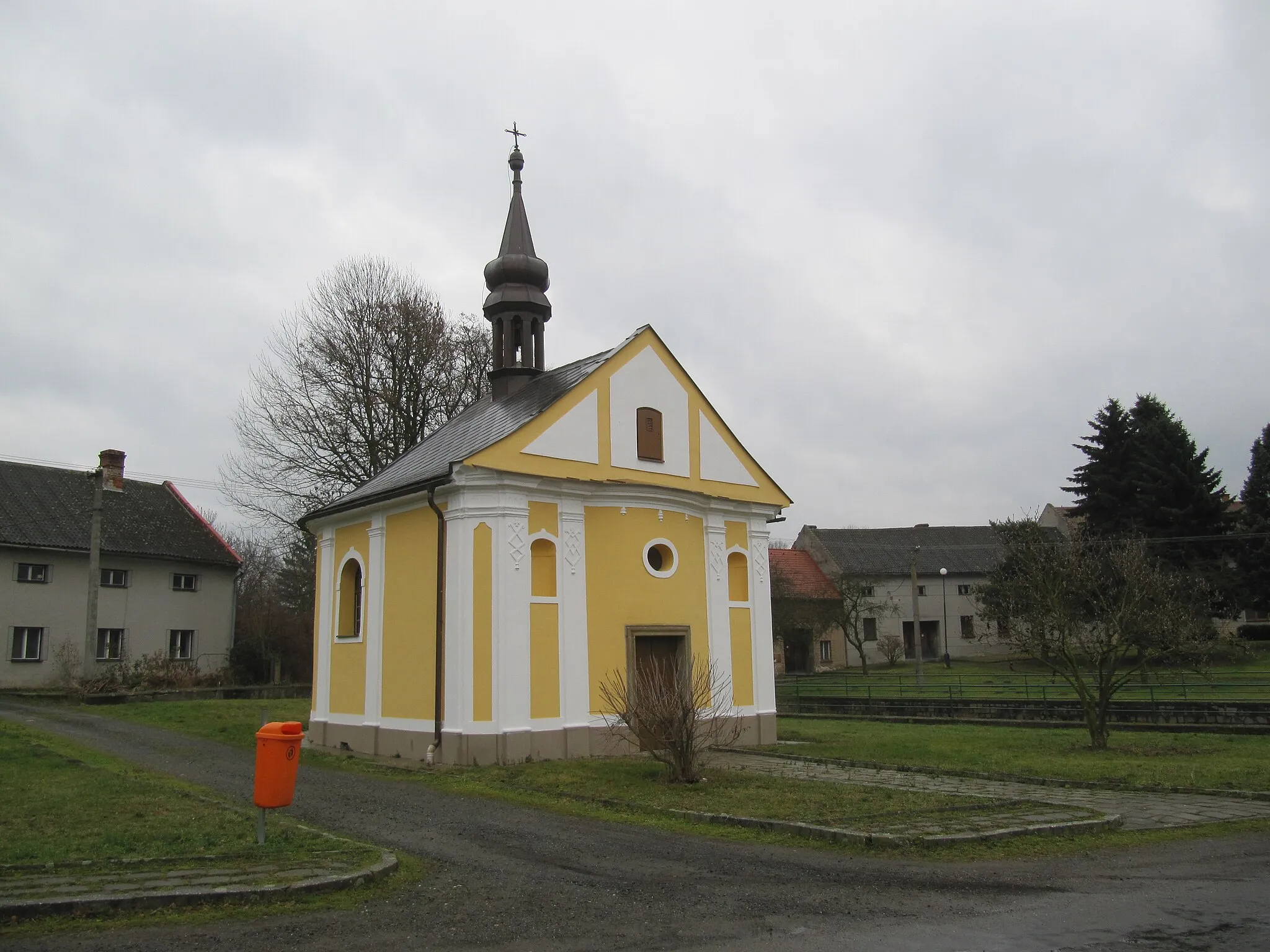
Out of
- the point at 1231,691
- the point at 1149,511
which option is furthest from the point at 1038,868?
the point at 1149,511

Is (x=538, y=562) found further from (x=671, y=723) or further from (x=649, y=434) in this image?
(x=671, y=723)

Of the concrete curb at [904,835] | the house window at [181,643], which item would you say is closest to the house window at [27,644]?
the house window at [181,643]

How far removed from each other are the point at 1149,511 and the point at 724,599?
29725 millimetres

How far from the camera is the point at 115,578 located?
1377 inches

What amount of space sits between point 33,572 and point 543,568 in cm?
2455

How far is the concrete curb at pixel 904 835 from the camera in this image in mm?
8703

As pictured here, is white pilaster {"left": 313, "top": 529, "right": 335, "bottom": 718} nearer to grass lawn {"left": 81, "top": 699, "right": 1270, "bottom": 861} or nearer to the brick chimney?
grass lawn {"left": 81, "top": 699, "right": 1270, "bottom": 861}

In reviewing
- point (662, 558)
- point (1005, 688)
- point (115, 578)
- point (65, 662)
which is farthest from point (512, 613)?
point (115, 578)

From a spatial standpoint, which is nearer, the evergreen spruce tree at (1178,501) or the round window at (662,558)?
the round window at (662,558)

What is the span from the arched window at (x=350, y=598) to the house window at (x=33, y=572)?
1893cm

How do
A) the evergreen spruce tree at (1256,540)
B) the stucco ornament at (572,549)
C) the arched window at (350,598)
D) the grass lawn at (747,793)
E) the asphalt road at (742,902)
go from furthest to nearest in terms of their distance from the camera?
the evergreen spruce tree at (1256,540)
the arched window at (350,598)
the stucco ornament at (572,549)
the grass lawn at (747,793)
the asphalt road at (742,902)

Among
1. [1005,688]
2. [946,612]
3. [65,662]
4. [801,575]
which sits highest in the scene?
[801,575]

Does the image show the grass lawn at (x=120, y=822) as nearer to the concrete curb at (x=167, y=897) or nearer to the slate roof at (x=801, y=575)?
the concrete curb at (x=167, y=897)

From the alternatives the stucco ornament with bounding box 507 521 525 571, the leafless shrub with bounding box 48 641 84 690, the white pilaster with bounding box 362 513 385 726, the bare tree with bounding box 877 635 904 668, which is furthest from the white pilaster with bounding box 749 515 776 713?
the bare tree with bounding box 877 635 904 668
